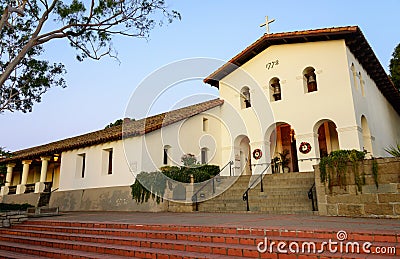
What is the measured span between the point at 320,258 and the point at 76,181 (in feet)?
48.6

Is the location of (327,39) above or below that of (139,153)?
above

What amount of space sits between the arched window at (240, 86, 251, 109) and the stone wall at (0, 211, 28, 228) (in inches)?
432

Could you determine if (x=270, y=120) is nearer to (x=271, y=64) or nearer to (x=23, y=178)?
(x=271, y=64)

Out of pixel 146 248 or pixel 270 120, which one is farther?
pixel 270 120

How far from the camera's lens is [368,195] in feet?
22.7

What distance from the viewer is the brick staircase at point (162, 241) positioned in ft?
13.6

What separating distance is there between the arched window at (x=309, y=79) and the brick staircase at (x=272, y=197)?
195 inches

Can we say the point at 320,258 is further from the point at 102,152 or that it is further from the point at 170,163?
the point at 102,152

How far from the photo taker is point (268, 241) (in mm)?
4371

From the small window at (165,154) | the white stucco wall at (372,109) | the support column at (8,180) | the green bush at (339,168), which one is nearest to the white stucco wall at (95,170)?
the small window at (165,154)

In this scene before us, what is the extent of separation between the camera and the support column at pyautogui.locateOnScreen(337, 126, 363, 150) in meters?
11.5

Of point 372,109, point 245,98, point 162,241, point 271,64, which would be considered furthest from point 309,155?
point 162,241

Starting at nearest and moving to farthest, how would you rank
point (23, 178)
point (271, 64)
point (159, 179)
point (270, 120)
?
point (159, 179) → point (270, 120) → point (271, 64) → point (23, 178)

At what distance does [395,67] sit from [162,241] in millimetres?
23518
